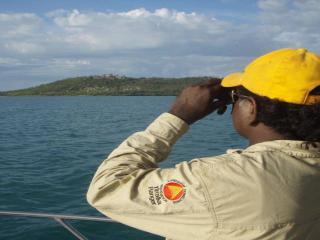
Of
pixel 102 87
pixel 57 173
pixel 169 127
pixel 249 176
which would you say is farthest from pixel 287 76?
pixel 102 87

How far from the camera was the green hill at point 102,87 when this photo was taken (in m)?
178

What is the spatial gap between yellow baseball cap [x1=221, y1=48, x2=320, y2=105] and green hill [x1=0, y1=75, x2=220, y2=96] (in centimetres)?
16853

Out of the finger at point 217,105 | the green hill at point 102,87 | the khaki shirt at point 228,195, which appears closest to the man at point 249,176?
the khaki shirt at point 228,195

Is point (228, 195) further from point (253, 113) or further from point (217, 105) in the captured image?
point (217, 105)

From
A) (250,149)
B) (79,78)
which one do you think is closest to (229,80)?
(250,149)

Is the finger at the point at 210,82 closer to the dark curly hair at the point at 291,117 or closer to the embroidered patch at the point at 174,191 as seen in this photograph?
the dark curly hair at the point at 291,117

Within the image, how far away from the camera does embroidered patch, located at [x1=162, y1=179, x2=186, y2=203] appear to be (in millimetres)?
1327

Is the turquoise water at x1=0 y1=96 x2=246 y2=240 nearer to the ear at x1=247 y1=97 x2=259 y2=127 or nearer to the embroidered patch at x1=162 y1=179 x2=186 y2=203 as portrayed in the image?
the ear at x1=247 y1=97 x2=259 y2=127

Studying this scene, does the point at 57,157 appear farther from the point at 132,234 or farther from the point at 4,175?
the point at 132,234

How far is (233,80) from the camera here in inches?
61.6

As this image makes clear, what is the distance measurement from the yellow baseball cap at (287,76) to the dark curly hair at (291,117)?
0.02 metres

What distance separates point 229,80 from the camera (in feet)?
5.21

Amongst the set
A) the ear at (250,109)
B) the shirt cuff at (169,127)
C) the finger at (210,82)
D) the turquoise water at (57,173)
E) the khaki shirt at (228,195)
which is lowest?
the turquoise water at (57,173)

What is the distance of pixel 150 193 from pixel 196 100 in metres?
0.42
